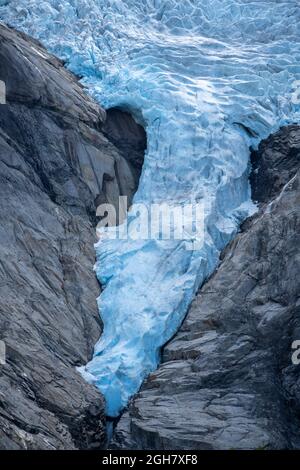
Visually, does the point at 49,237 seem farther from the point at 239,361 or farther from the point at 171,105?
the point at 171,105

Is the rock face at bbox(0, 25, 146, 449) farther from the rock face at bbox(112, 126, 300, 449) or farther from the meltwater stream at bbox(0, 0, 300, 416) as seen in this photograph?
the rock face at bbox(112, 126, 300, 449)

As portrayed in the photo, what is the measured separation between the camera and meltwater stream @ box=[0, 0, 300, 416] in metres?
10.6

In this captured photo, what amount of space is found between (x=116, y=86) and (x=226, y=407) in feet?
23.3

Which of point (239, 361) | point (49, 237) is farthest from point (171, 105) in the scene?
point (239, 361)

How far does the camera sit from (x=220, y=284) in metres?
10.7

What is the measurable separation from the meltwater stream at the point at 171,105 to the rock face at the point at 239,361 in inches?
17.4

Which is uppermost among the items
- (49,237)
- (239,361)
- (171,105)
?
(171,105)

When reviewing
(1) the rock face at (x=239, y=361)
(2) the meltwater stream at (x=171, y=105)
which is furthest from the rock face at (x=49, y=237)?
(1) the rock face at (x=239, y=361)

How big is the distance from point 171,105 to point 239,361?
18.6 ft

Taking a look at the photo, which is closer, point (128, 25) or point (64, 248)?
point (64, 248)

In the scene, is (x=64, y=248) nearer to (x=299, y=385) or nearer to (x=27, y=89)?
(x=27, y=89)

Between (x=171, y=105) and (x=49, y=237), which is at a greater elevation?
(x=171, y=105)

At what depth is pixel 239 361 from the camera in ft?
31.8
